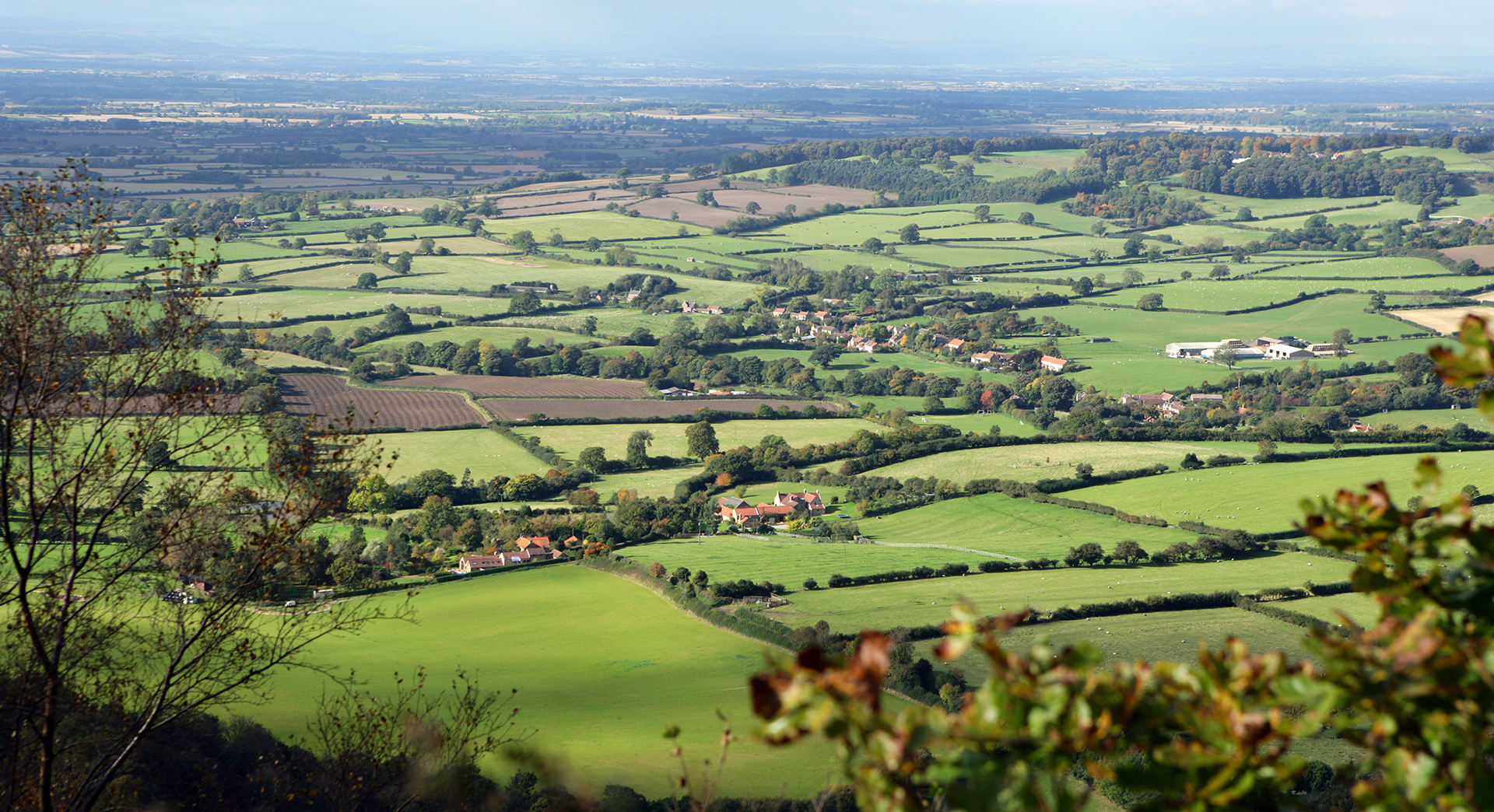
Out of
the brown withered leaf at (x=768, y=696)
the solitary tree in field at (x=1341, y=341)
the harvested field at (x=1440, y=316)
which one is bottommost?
the solitary tree in field at (x=1341, y=341)

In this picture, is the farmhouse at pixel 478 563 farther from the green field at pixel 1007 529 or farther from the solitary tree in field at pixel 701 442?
the solitary tree in field at pixel 701 442

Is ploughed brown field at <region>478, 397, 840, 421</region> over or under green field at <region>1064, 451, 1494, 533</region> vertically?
under

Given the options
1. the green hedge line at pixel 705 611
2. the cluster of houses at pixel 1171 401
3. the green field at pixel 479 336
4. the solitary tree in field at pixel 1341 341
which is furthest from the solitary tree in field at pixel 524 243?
the green hedge line at pixel 705 611

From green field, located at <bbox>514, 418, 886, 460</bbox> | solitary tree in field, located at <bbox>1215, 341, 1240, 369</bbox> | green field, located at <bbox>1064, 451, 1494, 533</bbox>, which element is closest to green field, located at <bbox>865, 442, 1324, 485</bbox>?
green field, located at <bbox>1064, 451, 1494, 533</bbox>

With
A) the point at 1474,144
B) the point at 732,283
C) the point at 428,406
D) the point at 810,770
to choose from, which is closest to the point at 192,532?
the point at 810,770

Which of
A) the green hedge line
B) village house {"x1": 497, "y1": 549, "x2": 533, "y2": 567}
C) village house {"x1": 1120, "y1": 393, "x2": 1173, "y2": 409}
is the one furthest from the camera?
village house {"x1": 1120, "y1": 393, "x2": 1173, "y2": 409}

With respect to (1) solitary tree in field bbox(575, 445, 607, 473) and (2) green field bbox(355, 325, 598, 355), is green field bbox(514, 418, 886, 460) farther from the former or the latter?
(2) green field bbox(355, 325, 598, 355)
